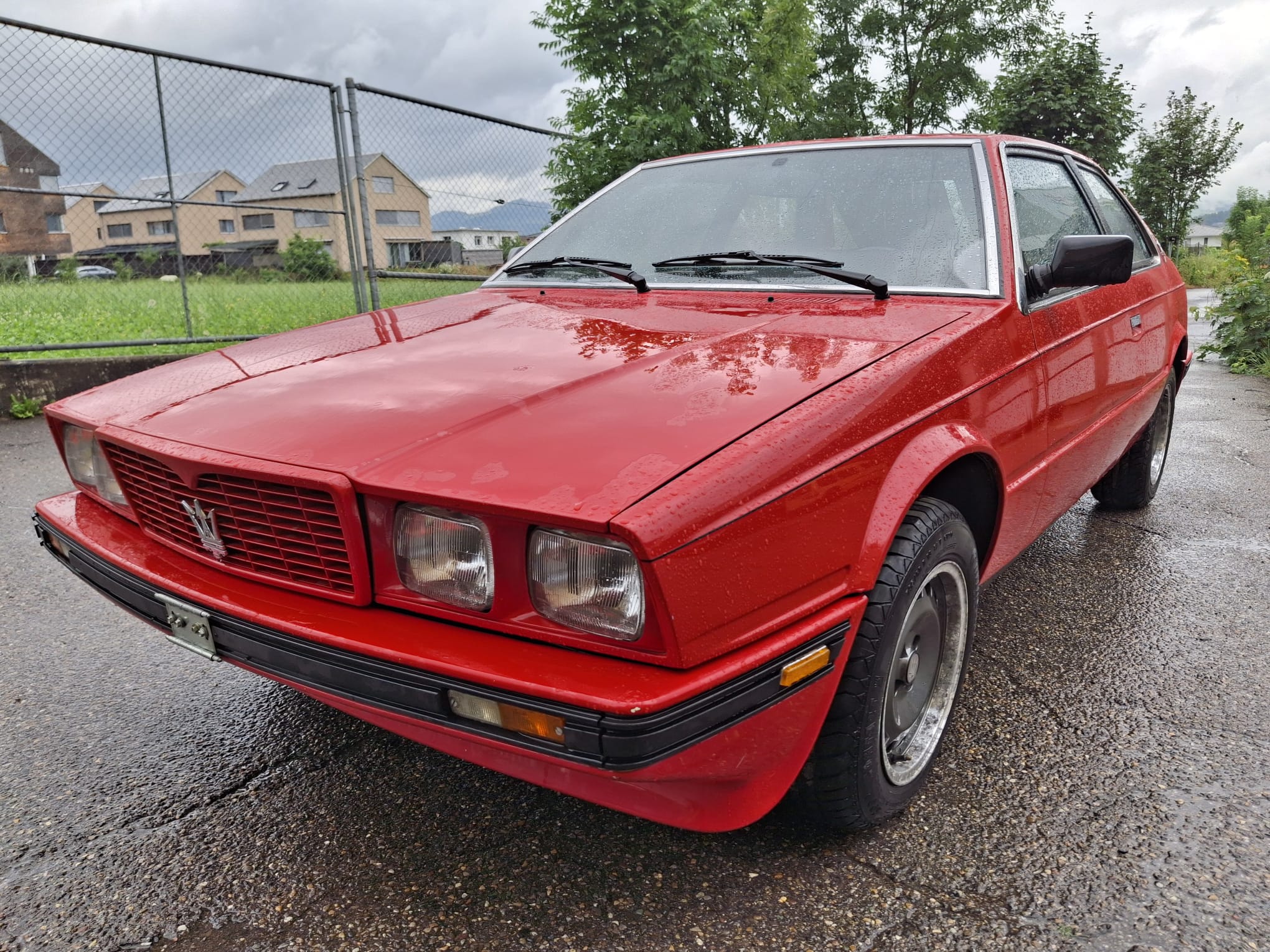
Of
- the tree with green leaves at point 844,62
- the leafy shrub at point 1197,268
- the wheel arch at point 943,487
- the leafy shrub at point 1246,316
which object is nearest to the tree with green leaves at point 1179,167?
the leafy shrub at point 1197,268

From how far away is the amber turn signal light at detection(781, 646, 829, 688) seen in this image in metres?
1.50

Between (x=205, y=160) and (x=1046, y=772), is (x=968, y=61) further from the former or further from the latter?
(x=1046, y=772)

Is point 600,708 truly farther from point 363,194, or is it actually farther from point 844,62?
point 844,62

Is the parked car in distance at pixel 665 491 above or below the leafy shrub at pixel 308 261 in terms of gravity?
below

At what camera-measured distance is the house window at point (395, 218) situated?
24.2ft

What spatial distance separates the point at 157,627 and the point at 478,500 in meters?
0.91

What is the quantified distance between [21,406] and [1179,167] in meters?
36.5

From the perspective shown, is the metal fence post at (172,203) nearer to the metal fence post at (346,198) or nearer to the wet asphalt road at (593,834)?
the metal fence post at (346,198)

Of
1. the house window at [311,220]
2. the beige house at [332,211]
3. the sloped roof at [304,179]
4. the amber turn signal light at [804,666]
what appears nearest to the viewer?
the amber turn signal light at [804,666]

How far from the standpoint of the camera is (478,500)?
4.71 ft

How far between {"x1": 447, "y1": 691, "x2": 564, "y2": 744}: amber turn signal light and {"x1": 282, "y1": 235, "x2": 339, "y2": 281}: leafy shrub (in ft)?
21.4

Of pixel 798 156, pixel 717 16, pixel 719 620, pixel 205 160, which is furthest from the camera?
pixel 717 16

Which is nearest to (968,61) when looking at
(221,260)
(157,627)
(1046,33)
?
(1046,33)

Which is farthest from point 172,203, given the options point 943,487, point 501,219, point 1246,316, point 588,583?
point 1246,316
